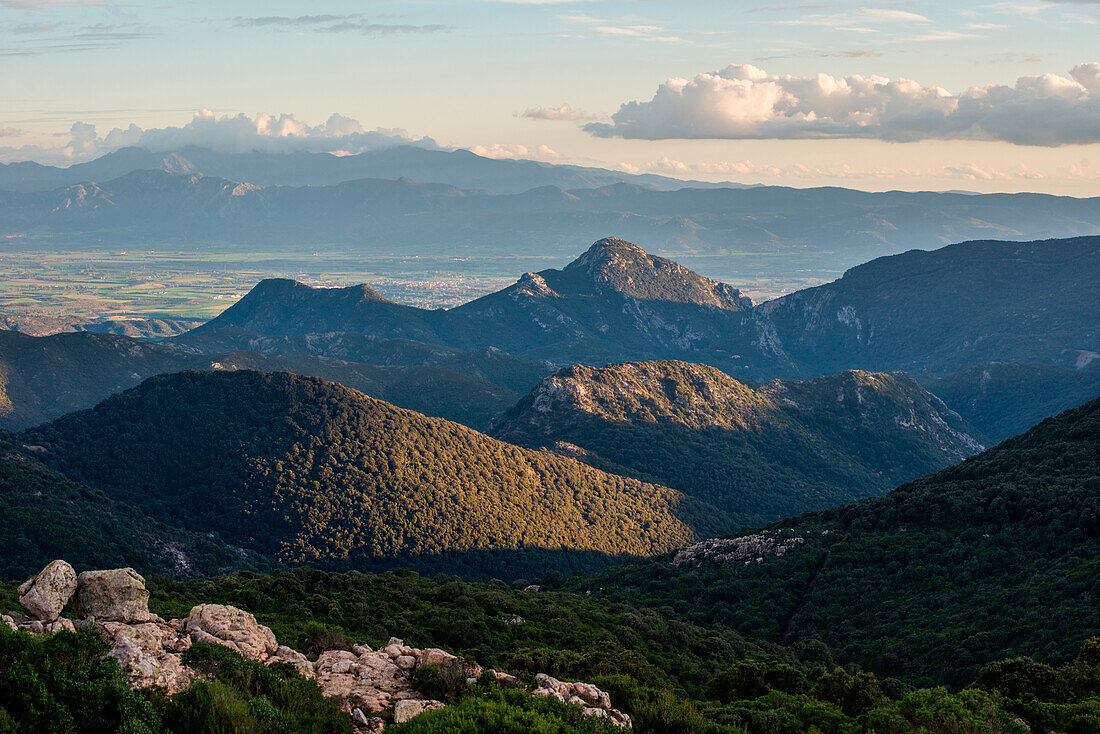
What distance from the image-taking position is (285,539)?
12681cm

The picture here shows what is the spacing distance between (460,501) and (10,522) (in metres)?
66.0

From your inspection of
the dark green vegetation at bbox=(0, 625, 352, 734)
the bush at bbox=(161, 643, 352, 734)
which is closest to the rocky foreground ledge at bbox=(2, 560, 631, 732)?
the bush at bbox=(161, 643, 352, 734)

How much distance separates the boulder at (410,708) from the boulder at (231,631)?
320 inches

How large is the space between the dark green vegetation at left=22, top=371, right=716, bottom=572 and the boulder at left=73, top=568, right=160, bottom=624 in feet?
280

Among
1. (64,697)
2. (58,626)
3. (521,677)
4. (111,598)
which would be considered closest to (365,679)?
(521,677)

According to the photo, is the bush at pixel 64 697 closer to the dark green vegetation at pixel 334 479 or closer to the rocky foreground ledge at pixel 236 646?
the rocky foreground ledge at pixel 236 646

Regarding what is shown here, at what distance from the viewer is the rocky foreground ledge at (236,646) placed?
35938mm

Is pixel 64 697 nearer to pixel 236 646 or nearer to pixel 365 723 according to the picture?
pixel 236 646

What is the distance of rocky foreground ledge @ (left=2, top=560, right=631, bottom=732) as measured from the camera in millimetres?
35938

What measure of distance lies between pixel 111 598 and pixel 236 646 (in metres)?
7.06

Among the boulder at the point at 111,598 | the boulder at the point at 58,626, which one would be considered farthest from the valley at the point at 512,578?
the boulder at the point at 58,626

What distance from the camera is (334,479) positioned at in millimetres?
138250

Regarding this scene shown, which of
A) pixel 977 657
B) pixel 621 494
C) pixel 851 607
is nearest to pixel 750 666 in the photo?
pixel 977 657

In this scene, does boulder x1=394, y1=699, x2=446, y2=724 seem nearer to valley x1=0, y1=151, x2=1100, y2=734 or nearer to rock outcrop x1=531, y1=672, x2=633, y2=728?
valley x1=0, y1=151, x2=1100, y2=734
